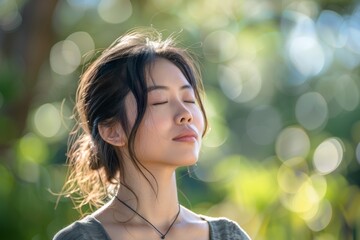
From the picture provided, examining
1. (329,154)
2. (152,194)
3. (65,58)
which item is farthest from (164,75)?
(329,154)

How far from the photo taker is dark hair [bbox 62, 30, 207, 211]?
281cm

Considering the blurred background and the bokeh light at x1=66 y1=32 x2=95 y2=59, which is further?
the bokeh light at x1=66 y1=32 x2=95 y2=59

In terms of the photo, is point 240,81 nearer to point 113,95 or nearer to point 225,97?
point 225,97

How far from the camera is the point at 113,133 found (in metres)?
2.84

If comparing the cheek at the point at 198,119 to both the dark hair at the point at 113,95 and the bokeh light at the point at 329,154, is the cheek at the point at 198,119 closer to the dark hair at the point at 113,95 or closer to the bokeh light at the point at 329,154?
the dark hair at the point at 113,95

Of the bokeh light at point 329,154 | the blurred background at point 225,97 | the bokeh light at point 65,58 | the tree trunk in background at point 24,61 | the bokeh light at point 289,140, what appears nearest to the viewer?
the blurred background at point 225,97

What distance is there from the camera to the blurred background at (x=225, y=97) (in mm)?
5848

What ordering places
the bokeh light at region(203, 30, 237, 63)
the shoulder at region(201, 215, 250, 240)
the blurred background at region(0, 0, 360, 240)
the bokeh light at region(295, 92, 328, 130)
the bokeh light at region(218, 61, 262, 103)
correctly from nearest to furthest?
the shoulder at region(201, 215, 250, 240), the blurred background at region(0, 0, 360, 240), the bokeh light at region(203, 30, 237, 63), the bokeh light at region(218, 61, 262, 103), the bokeh light at region(295, 92, 328, 130)

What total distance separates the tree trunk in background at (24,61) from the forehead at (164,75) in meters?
4.16

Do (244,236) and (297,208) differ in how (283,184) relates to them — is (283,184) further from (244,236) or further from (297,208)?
(244,236)

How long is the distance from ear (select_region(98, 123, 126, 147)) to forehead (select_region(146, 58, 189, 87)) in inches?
6.1

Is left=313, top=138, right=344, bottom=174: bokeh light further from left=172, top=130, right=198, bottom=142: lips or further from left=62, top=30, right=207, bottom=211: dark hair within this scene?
left=172, top=130, right=198, bottom=142: lips

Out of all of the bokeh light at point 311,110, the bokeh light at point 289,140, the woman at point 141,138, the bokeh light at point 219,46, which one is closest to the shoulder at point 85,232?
the woman at point 141,138

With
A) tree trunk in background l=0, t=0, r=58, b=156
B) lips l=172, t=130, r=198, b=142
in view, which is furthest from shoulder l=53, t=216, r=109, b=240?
tree trunk in background l=0, t=0, r=58, b=156
